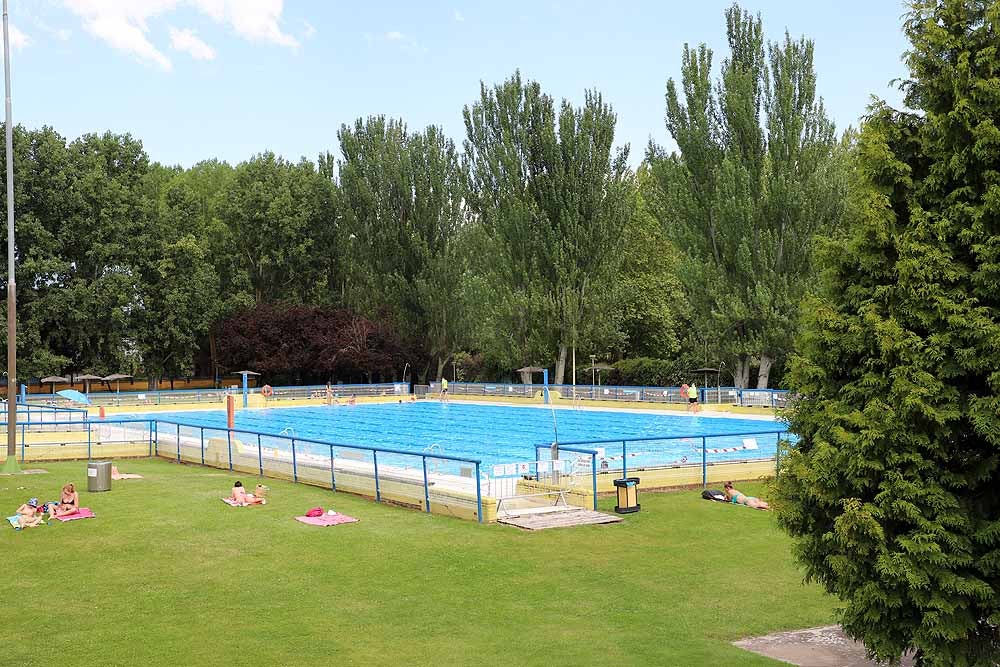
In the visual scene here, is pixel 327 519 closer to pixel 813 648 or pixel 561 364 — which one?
pixel 813 648

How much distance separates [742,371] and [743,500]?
107 ft

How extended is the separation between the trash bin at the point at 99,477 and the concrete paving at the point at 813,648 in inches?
607

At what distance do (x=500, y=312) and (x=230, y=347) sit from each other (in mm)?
19123

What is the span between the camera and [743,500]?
19578mm

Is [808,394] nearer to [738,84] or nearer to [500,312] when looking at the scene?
[738,84]

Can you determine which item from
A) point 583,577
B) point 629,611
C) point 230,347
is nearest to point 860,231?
point 629,611

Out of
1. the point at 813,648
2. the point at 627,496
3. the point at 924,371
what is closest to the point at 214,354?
the point at 627,496

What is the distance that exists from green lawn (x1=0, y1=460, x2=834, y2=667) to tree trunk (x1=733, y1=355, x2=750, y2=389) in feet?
107

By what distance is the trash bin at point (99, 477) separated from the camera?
70.3 feet

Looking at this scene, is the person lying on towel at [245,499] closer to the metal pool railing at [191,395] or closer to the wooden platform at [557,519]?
the wooden platform at [557,519]

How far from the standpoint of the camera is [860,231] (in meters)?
8.19

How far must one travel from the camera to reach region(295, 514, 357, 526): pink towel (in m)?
17.5

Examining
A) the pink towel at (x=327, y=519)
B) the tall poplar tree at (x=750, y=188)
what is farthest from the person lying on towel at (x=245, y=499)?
the tall poplar tree at (x=750, y=188)

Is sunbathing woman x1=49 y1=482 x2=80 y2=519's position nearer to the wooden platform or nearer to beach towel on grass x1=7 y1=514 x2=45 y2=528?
beach towel on grass x1=7 y1=514 x2=45 y2=528
